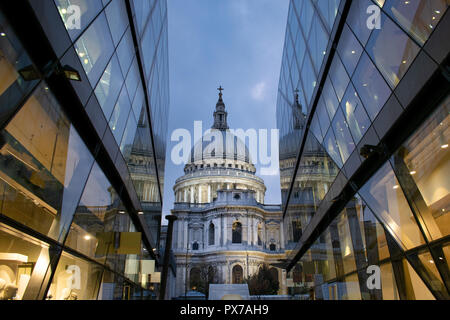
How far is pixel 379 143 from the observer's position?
9.38 m

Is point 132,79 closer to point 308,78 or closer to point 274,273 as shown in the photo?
point 308,78

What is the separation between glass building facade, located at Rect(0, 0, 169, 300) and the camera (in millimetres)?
5719

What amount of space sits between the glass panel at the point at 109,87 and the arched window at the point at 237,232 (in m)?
73.6

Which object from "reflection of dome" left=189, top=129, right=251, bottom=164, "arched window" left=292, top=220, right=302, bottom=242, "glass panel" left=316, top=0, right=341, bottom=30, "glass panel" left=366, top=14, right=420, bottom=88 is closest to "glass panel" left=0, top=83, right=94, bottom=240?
"glass panel" left=366, top=14, right=420, bottom=88

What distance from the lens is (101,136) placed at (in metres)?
10.3

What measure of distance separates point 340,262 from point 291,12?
54.7ft

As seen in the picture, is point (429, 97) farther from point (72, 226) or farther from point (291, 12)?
point (291, 12)

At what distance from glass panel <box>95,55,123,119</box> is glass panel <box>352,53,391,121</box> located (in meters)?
7.53

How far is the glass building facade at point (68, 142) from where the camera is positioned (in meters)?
5.72

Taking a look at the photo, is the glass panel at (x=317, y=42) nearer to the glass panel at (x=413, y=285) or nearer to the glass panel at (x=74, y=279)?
the glass panel at (x=413, y=285)

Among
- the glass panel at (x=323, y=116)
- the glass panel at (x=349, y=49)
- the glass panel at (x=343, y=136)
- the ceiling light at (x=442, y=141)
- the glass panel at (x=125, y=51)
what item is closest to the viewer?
the ceiling light at (x=442, y=141)

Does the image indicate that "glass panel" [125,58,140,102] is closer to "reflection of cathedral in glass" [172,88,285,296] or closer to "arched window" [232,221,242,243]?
"reflection of cathedral in glass" [172,88,285,296]

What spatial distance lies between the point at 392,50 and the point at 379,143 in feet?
8.01

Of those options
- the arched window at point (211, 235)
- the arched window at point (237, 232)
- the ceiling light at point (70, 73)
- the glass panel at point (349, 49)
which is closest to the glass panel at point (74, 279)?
the ceiling light at point (70, 73)
